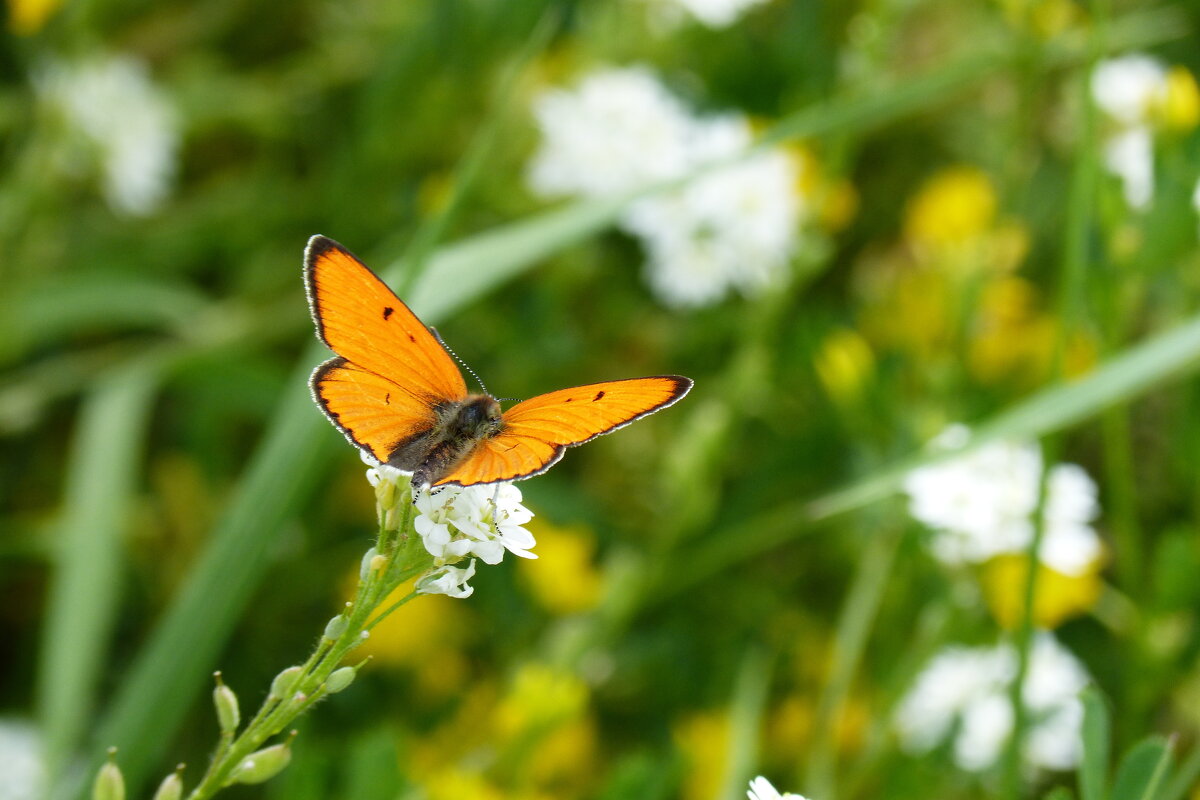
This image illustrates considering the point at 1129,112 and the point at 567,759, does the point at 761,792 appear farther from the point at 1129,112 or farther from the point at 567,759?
the point at 1129,112

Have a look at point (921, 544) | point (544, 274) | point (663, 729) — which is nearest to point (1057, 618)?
point (921, 544)

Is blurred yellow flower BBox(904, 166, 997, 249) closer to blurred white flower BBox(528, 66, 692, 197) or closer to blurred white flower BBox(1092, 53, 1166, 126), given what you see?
blurred white flower BBox(1092, 53, 1166, 126)

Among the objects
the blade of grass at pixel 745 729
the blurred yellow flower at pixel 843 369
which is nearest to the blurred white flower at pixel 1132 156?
the blurred yellow flower at pixel 843 369

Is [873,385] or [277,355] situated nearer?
[873,385]

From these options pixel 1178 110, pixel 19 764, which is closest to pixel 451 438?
pixel 19 764

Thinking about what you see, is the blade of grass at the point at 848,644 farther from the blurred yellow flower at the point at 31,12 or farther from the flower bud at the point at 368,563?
the blurred yellow flower at the point at 31,12

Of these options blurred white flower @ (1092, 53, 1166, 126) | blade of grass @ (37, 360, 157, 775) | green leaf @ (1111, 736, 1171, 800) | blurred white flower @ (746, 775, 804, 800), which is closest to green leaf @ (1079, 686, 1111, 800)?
green leaf @ (1111, 736, 1171, 800)

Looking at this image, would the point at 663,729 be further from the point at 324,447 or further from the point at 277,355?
the point at 277,355
